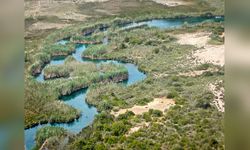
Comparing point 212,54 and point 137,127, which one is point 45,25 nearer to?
Answer: point 137,127

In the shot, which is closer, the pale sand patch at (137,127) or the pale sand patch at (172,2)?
the pale sand patch at (137,127)

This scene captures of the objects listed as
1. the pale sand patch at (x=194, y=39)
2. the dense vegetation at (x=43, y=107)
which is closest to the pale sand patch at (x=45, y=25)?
the dense vegetation at (x=43, y=107)

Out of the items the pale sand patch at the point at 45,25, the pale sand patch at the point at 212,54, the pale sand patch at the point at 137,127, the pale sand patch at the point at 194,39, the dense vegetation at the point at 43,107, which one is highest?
the pale sand patch at the point at 45,25

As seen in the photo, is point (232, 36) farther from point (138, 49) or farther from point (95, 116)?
point (95, 116)

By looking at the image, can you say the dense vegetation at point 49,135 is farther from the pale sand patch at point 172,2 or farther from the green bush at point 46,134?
the pale sand patch at point 172,2

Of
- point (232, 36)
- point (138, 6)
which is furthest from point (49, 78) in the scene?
point (232, 36)
